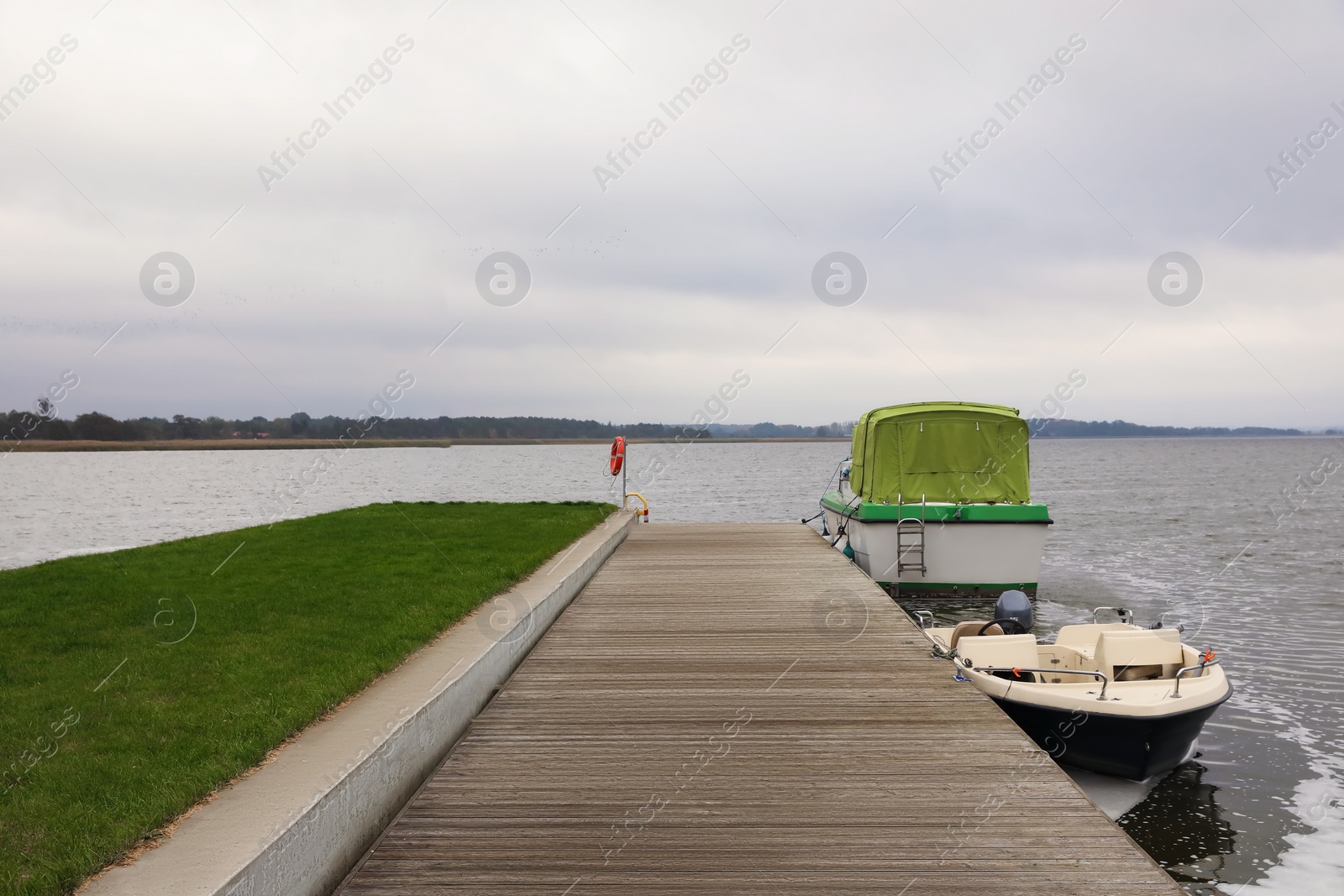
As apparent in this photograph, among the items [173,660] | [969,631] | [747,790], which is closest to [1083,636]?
[969,631]

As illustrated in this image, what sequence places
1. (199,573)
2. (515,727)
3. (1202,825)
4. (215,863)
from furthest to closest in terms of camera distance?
1. (199,573)
2. (1202,825)
3. (515,727)
4. (215,863)

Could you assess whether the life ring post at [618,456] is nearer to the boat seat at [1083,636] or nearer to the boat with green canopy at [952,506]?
the boat with green canopy at [952,506]

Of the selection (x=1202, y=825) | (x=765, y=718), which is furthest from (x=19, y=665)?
(x=1202, y=825)

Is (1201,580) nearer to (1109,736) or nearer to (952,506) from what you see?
(952,506)

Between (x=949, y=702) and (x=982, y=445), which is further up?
(x=982, y=445)

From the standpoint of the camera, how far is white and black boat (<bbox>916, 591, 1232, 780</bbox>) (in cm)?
752

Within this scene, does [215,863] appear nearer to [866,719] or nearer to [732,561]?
[866,719]

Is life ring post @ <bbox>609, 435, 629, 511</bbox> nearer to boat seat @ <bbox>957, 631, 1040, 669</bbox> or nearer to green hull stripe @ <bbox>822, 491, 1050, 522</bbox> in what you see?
green hull stripe @ <bbox>822, 491, 1050, 522</bbox>

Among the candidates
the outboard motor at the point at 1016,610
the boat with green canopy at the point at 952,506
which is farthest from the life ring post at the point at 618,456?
the outboard motor at the point at 1016,610

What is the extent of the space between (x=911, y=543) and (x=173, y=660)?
40.7 feet

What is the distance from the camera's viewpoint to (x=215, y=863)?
3457mm

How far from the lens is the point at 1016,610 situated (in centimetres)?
1008

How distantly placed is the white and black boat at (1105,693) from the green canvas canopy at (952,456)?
7887 millimetres

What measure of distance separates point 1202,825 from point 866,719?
3.55m
